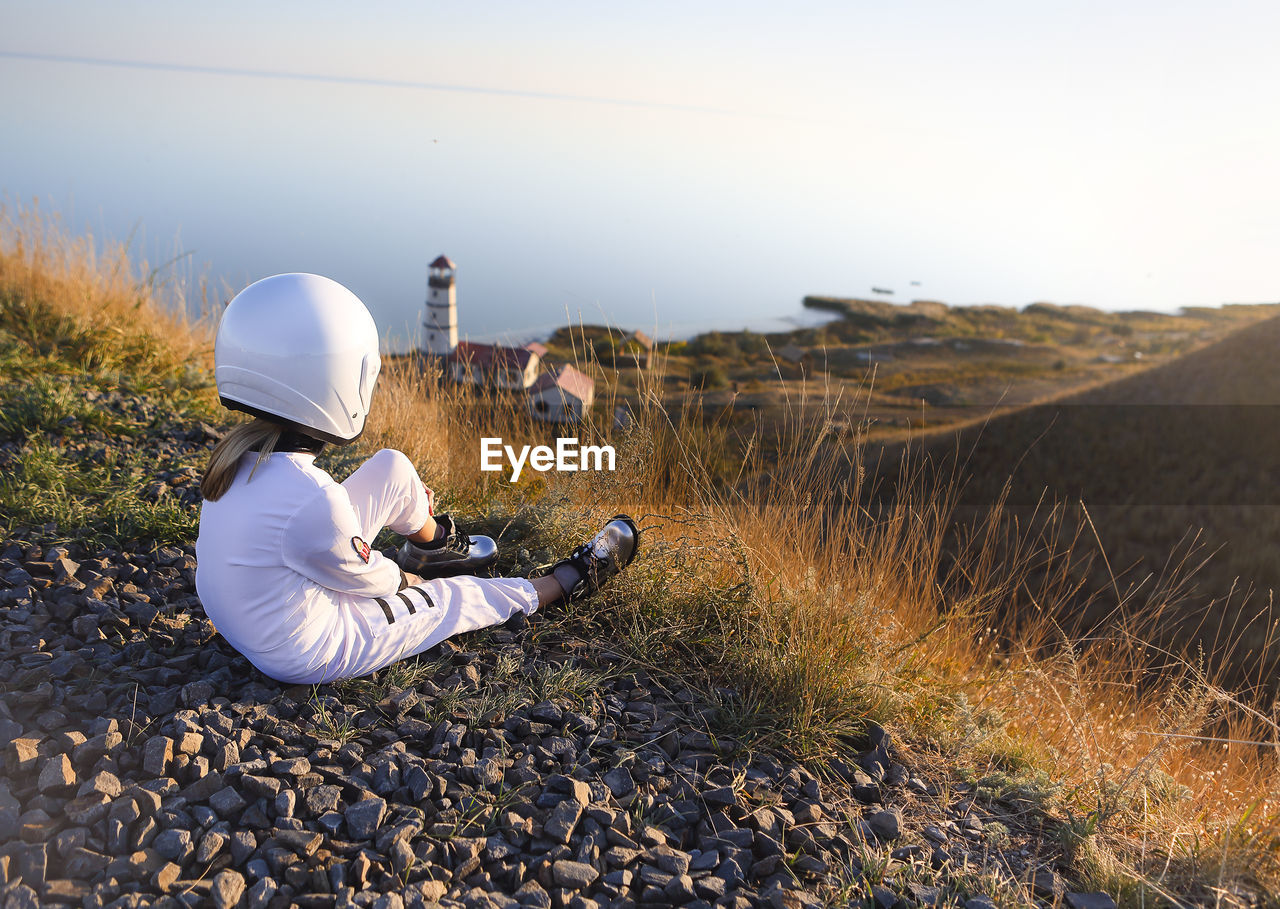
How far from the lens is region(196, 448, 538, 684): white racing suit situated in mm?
2457

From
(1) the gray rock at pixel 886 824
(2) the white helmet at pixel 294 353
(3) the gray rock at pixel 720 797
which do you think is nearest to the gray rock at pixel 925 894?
(1) the gray rock at pixel 886 824

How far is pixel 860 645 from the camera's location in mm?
3074

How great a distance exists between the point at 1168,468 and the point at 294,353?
500 inches

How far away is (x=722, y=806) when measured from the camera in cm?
239

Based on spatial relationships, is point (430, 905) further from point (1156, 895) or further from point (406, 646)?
point (1156, 895)

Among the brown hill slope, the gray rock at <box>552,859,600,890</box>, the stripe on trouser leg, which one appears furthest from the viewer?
the brown hill slope

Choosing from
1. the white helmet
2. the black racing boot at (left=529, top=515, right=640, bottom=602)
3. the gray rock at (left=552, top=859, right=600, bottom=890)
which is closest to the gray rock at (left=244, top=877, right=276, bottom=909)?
the gray rock at (left=552, top=859, right=600, bottom=890)

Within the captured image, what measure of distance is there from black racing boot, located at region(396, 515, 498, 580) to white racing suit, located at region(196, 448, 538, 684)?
2.16 feet

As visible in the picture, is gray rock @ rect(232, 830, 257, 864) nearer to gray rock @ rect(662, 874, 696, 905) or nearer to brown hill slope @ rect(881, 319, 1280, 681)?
gray rock @ rect(662, 874, 696, 905)

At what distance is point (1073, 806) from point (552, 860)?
1.87 metres

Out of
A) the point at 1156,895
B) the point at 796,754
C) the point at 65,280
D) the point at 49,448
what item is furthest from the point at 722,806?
the point at 65,280

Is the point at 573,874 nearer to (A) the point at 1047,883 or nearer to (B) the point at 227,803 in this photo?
(B) the point at 227,803

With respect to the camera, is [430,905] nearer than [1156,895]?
Yes

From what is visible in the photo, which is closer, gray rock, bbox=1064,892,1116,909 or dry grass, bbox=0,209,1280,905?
gray rock, bbox=1064,892,1116,909
